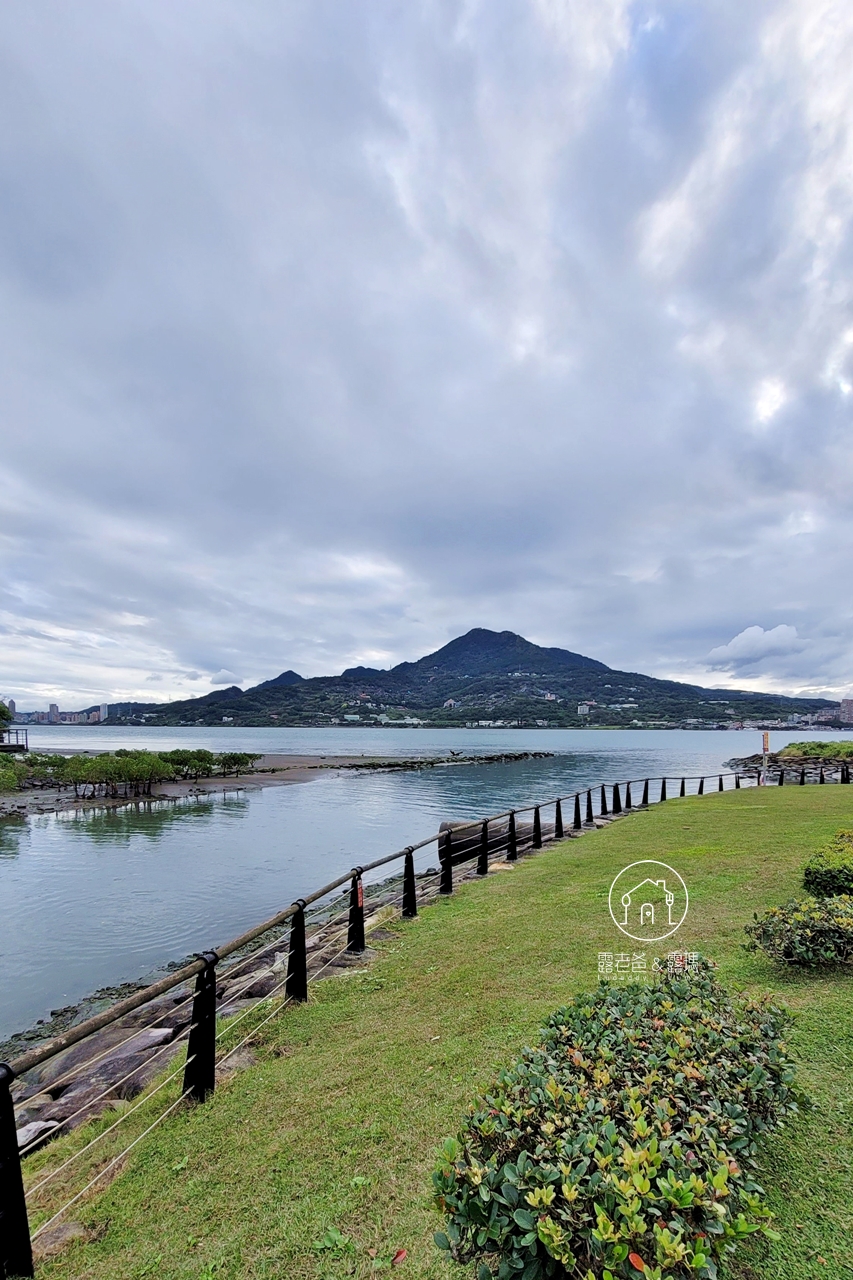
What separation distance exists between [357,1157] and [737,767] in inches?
2360

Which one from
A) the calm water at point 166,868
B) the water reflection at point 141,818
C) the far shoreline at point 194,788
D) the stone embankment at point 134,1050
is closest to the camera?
the stone embankment at point 134,1050

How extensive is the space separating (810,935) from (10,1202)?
17.6 ft

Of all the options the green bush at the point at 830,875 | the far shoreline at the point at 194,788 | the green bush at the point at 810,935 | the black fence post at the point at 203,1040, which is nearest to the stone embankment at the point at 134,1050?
the black fence post at the point at 203,1040

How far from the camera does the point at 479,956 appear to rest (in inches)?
251

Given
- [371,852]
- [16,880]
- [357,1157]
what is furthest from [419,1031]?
[16,880]

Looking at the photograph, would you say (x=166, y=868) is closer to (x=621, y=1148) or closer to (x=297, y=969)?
(x=297, y=969)

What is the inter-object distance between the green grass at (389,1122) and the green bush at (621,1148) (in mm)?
284

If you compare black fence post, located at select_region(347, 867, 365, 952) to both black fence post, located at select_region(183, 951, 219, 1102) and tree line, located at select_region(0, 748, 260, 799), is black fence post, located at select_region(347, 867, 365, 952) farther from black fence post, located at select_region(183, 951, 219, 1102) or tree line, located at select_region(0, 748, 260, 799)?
tree line, located at select_region(0, 748, 260, 799)

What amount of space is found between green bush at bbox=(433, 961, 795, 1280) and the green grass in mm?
284

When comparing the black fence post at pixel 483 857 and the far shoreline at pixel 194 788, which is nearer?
the black fence post at pixel 483 857

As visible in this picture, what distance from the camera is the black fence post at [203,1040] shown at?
4.25 meters

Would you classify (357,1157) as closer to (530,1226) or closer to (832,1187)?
(530,1226)

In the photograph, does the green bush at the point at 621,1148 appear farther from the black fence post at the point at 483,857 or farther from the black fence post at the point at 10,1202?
the black fence post at the point at 483,857

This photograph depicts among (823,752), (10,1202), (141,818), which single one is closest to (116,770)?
(141,818)
